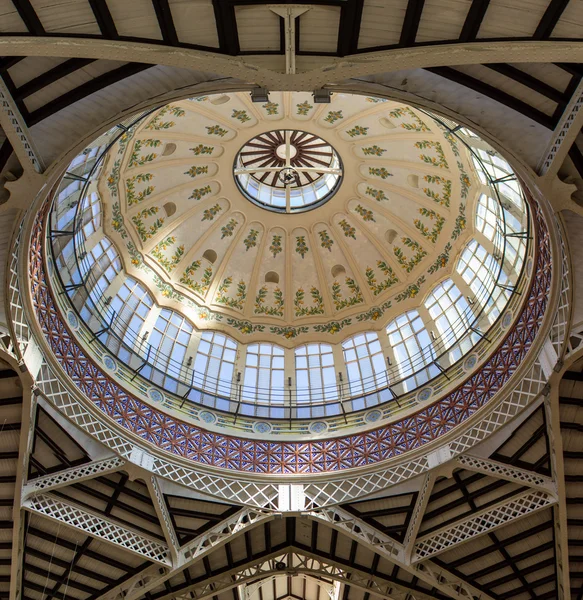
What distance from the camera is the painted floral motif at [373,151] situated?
25547mm

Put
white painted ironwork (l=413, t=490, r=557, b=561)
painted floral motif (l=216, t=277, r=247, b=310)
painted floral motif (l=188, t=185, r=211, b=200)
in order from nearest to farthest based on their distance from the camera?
white painted ironwork (l=413, t=490, r=557, b=561), painted floral motif (l=216, t=277, r=247, b=310), painted floral motif (l=188, t=185, r=211, b=200)

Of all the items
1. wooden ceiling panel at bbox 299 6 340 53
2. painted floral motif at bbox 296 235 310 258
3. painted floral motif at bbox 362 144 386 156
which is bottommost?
wooden ceiling panel at bbox 299 6 340 53

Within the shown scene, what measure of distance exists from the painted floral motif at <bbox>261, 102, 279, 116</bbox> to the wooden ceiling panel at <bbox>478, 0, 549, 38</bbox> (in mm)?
15293

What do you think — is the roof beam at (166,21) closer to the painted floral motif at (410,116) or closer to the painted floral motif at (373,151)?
the painted floral motif at (410,116)

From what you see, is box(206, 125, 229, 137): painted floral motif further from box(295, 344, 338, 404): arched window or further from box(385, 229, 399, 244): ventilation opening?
box(295, 344, 338, 404): arched window

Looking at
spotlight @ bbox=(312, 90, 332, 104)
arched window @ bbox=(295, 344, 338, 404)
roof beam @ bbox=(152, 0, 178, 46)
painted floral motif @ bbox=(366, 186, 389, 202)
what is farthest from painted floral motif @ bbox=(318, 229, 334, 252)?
roof beam @ bbox=(152, 0, 178, 46)

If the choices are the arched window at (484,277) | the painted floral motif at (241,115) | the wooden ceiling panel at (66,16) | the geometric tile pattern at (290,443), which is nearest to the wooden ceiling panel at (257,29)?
the wooden ceiling panel at (66,16)

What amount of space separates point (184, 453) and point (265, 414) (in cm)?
396

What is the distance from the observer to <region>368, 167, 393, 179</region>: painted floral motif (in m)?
26.2

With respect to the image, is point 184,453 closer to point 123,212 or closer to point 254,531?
point 254,531

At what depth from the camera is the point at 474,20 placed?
31.2 ft

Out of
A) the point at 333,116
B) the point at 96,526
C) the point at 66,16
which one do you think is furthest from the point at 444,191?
the point at 66,16

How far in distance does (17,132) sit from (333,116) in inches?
599

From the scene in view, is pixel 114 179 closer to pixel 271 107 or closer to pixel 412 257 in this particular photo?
pixel 271 107
